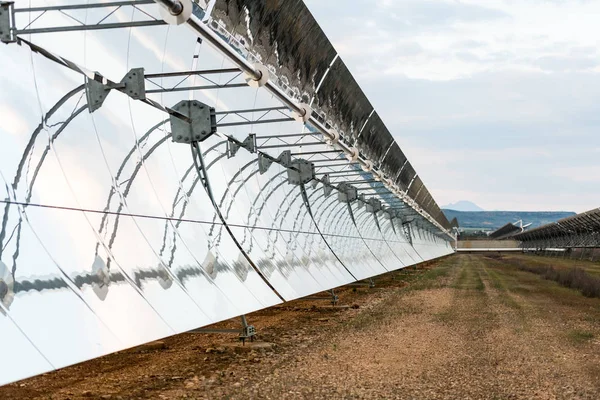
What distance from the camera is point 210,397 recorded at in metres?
9.61

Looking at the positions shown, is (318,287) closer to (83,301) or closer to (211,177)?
(211,177)

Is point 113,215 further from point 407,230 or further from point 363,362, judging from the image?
point 407,230

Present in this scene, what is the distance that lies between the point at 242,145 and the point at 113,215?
7216 mm

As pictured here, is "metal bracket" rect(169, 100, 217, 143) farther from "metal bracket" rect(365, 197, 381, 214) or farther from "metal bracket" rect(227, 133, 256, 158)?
"metal bracket" rect(365, 197, 381, 214)

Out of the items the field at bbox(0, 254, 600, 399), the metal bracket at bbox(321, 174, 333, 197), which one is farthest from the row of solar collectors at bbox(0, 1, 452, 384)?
the metal bracket at bbox(321, 174, 333, 197)

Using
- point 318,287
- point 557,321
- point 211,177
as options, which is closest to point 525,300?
point 557,321

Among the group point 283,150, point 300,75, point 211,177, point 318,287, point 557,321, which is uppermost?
point 300,75

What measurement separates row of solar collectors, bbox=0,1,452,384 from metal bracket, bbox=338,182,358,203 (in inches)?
492

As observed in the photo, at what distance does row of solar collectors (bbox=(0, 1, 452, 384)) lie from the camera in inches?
274

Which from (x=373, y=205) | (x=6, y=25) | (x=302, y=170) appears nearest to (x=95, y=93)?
(x=6, y=25)

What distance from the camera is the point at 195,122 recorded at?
12.7 m

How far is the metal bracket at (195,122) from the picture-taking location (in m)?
12.5

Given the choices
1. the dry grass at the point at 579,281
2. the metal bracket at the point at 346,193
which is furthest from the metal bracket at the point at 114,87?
the dry grass at the point at 579,281

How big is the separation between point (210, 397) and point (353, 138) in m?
17.3
